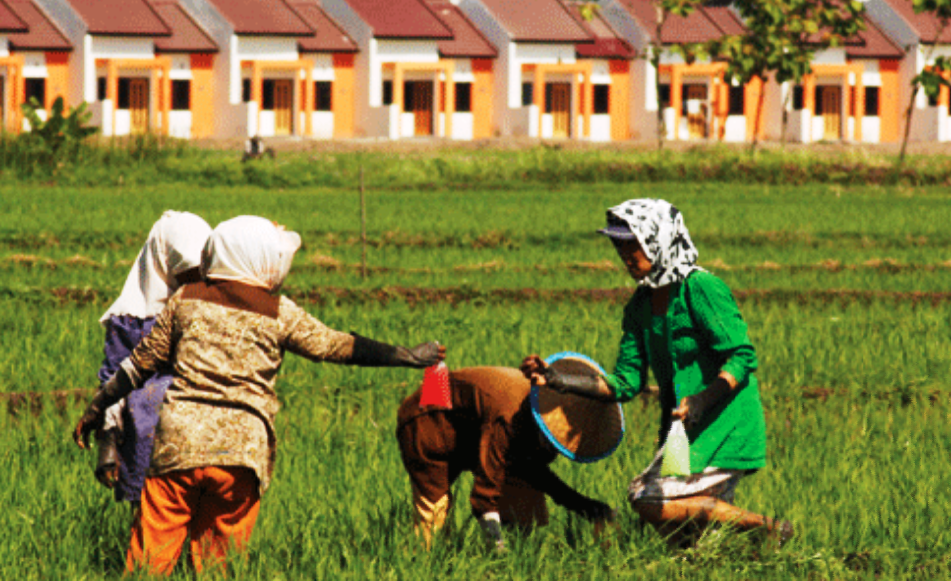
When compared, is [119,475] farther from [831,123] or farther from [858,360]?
[831,123]

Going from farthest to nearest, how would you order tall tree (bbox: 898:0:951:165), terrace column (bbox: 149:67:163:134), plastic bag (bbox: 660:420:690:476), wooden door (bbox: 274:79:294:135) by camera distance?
wooden door (bbox: 274:79:294:135) → terrace column (bbox: 149:67:163:134) → tall tree (bbox: 898:0:951:165) → plastic bag (bbox: 660:420:690:476)

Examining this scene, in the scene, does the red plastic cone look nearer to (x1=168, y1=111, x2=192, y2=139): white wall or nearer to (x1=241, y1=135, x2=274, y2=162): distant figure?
(x1=241, y1=135, x2=274, y2=162): distant figure

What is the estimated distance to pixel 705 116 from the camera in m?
41.1

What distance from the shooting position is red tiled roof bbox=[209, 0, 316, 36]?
A: 36844 mm

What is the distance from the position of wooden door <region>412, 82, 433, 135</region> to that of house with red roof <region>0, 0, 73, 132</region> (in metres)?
8.17

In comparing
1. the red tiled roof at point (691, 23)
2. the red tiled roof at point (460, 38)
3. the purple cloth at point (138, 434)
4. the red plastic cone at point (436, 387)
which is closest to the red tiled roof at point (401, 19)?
the red tiled roof at point (460, 38)

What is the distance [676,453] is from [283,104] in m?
34.5

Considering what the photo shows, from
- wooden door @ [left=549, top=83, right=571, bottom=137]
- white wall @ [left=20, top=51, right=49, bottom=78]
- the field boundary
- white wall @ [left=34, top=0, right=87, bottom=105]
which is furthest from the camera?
wooden door @ [left=549, top=83, right=571, bottom=137]

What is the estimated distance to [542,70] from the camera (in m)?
39.4

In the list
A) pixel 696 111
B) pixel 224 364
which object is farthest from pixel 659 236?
pixel 696 111

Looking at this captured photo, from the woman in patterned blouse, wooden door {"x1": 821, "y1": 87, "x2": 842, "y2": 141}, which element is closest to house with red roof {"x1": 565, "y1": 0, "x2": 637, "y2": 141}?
wooden door {"x1": 821, "y1": 87, "x2": 842, "y2": 141}

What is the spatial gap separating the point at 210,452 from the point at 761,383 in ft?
14.4

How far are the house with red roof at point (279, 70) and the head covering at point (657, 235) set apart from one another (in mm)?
33028

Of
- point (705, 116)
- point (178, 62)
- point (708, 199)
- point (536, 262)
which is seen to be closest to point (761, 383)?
point (536, 262)
